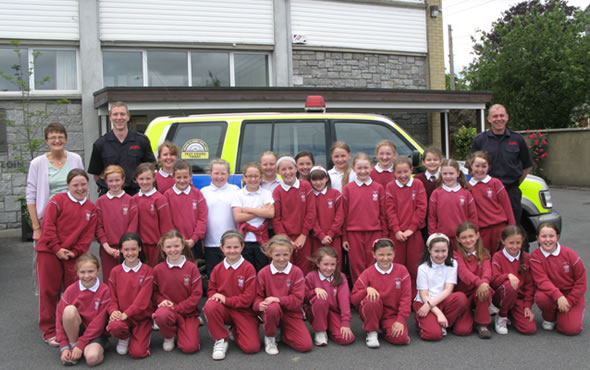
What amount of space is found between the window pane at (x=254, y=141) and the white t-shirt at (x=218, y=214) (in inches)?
31.0

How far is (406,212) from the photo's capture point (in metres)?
5.08

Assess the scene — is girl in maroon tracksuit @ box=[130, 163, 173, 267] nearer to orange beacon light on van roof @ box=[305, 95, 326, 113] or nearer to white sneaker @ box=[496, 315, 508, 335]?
orange beacon light on van roof @ box=[305, 95, 326, 113]

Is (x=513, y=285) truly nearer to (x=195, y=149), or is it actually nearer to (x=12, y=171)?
(x=195, y=149)

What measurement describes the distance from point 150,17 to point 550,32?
16.0 m

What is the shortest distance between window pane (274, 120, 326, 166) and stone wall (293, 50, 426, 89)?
7458mm

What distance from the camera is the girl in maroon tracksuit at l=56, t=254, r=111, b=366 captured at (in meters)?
4.00

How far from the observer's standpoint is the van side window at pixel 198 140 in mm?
5762

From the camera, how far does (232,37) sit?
12.6m

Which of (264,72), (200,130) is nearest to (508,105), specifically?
(264,72)

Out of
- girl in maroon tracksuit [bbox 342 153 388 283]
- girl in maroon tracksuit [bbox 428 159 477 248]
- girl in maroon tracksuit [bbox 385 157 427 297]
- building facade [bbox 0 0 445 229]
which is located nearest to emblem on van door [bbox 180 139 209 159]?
girl in maroon tracksuit [bbox 342 153 388 283]

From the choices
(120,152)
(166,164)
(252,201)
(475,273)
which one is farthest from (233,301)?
(475,273)

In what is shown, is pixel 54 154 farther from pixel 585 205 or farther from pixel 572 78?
pixel 572 78

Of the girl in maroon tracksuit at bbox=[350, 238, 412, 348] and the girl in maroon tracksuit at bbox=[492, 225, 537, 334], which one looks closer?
the girl in maroon tracksuit at bbox=[350, 238, 412, 348]

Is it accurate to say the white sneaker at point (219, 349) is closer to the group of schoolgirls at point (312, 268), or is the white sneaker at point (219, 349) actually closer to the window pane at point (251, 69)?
the group of schoolgirls at point (312, 268)
